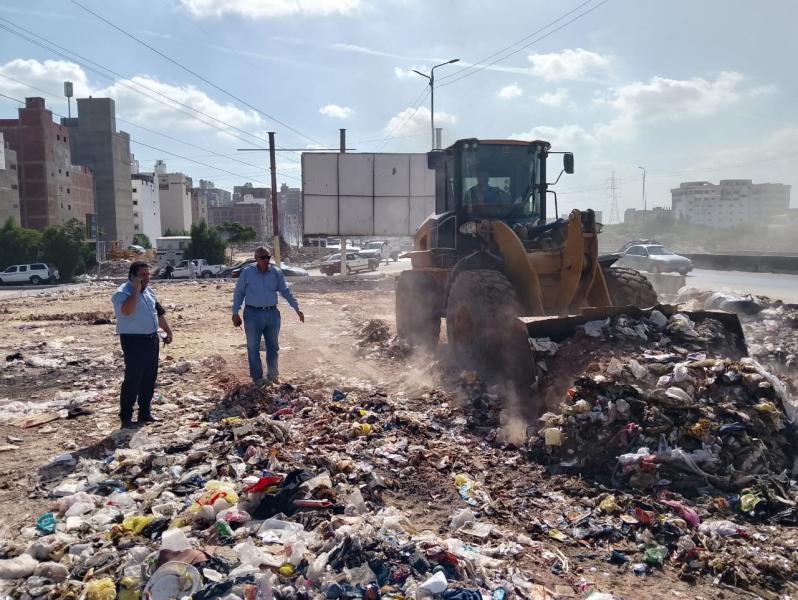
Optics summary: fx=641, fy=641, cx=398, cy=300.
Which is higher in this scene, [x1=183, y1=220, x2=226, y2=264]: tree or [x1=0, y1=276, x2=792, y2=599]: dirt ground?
[x1=183, y1=220, x2=226, y2=264]: tree

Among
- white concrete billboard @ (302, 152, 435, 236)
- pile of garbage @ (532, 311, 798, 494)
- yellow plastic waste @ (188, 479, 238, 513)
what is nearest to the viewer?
yellow plastic waste @ (188, 479, 238, 513)

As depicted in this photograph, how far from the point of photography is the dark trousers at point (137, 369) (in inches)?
237

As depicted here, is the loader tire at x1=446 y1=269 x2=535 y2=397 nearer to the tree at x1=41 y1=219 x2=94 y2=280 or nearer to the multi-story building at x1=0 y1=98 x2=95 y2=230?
the tree at x1=41 y1=219 x2=94 y2=280

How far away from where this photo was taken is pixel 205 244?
4341cm

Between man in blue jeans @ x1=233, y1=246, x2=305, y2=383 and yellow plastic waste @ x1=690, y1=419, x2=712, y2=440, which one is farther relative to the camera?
man in blue jeans @ x1=233, y1=246, x2=305, y2=383

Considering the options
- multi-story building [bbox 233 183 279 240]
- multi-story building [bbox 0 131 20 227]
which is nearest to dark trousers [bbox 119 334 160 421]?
multi-story building [bbox 0 131 20 227]

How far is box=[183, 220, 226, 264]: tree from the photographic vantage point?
142 ft

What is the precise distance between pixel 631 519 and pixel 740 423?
1358 mm

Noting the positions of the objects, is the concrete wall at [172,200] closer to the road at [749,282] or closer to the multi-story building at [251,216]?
the multi-story building at [251,216]

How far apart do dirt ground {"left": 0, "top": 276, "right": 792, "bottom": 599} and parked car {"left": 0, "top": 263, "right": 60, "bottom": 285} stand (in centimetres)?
1907

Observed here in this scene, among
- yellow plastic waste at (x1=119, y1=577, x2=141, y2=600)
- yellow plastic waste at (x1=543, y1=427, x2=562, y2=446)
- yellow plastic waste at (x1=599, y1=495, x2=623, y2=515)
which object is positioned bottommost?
yellow plastic waste at (x1=599, y1=495, x2=623, y2=515)

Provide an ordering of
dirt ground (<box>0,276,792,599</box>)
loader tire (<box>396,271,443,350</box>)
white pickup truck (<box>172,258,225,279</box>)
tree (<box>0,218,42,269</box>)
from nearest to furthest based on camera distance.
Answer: dirt ground (<box>0,276,792,599</box>) → loader tire (<box>396,271,443,350</box>) → white pickup truck (<box>172,258,225,279</box>) → tree (<box>0,218,42,269</box>)

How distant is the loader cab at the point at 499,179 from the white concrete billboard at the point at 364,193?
59.3 feet

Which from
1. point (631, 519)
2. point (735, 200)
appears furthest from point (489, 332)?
point (735, 200)
